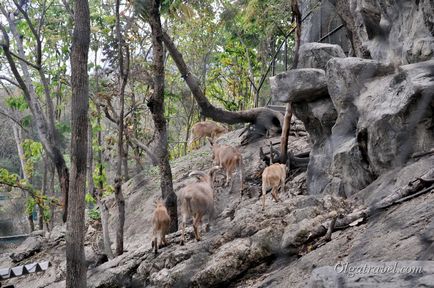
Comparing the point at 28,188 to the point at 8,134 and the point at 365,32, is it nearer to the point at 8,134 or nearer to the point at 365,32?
the point at 365,32

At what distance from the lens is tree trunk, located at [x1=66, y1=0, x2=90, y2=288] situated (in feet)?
17.5

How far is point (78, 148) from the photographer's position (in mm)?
5387

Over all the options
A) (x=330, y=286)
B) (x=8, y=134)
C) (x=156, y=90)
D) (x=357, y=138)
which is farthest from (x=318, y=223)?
(x=8, y=134)

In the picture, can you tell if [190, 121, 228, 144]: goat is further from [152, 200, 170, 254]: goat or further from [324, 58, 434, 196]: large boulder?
[324, 58, 434, 196]: large boulder

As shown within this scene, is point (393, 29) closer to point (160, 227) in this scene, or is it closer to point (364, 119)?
point (364, 119)

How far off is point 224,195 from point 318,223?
3.67 metres

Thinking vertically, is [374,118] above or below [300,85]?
below

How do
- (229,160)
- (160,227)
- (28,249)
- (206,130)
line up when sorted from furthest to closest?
1. (206,130)
2. (28,249)
3. (229,160)
4. (160,227)

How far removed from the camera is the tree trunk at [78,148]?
17.5 feet

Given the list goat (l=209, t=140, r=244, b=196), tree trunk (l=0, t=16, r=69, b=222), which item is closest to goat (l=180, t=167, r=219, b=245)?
goat (l=209, t=140, r=244, b=196)

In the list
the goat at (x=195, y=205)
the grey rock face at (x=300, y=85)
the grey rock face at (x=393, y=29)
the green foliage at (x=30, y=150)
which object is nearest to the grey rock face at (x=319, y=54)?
the grey rock face at (x=393, y=29)

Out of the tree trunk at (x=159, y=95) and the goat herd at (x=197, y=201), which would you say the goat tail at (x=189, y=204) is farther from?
the tree trunk at (x=159, y=95)

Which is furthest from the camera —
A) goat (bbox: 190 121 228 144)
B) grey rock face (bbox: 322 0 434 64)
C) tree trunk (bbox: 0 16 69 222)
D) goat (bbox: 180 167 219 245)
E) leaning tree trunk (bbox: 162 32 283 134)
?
goat (bbox: 190 121 228 144)

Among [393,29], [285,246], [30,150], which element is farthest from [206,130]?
[285,246]
